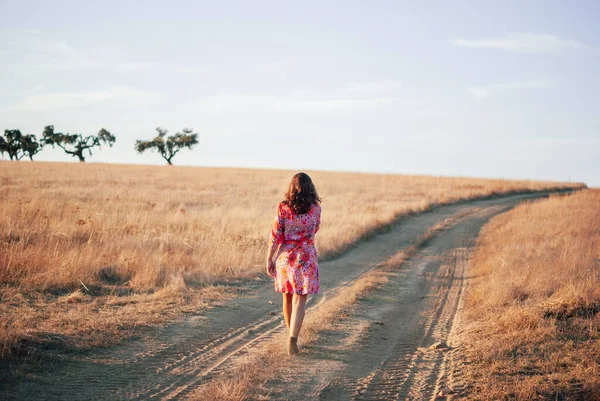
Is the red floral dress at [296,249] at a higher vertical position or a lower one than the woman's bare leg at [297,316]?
higher

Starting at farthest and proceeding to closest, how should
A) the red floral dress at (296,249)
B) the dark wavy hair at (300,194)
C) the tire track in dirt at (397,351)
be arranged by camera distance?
the red floral dress at (296,249), the dark wavy hair at (300,194), the tire track in dirt at (397,351)

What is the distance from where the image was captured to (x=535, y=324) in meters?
6.23

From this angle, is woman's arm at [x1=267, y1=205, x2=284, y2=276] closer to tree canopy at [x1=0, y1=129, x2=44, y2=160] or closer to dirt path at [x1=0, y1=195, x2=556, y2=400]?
dirt path at [x1=0, y1=195, x2=556, y2=400]

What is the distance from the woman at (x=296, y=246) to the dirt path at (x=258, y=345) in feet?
2.11

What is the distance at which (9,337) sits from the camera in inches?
197

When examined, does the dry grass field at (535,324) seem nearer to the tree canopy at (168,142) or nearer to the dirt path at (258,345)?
the dirt path at (258,345)

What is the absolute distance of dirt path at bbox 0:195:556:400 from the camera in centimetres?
453

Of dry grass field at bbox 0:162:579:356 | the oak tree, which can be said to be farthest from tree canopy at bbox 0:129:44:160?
dry grass field at bbox 0:162:579:356

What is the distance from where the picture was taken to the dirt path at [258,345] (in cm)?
453

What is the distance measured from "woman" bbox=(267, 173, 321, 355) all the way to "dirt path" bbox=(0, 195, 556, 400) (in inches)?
25.3

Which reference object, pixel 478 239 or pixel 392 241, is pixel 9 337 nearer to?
pixel 392 241

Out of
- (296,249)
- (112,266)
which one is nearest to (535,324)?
(296,249)

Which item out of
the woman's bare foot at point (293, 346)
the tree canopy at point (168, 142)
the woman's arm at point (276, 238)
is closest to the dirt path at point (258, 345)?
the woman's bare foot at point (293, 346)

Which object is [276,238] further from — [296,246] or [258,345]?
[258,345]
